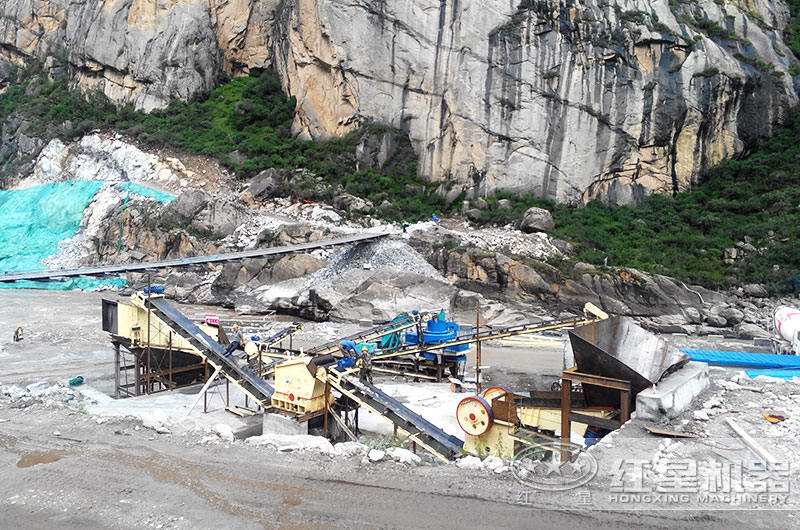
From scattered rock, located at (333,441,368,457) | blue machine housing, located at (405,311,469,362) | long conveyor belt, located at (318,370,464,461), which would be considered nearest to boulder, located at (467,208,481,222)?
blue machine housing, located at (405,311,469,362)

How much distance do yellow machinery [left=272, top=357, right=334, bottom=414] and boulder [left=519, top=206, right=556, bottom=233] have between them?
25.5 m

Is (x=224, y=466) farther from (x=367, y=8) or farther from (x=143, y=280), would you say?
(x=367, y=8)

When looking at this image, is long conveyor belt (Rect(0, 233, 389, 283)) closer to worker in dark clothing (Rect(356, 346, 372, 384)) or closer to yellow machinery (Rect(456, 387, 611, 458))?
worker in dark clothing (Rect(356, 346, 372, 384))

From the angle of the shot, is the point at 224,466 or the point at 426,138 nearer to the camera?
the point at 224,466

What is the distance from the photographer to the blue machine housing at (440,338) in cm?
1708

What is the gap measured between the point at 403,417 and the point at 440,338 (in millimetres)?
7720

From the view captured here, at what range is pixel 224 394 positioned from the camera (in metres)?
15.1

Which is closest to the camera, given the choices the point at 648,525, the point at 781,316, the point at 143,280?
the point at 648,525

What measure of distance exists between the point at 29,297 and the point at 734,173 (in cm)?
4304

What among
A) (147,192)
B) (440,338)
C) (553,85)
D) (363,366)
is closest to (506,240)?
(553,85)

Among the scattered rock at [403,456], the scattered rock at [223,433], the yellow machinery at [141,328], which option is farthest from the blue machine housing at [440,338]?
the scattered rock at [403,456]

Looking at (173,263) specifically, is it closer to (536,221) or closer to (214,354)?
(214,354)

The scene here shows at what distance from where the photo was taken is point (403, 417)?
946 centimetres

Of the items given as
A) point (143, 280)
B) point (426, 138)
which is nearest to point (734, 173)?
point (426, 138)
